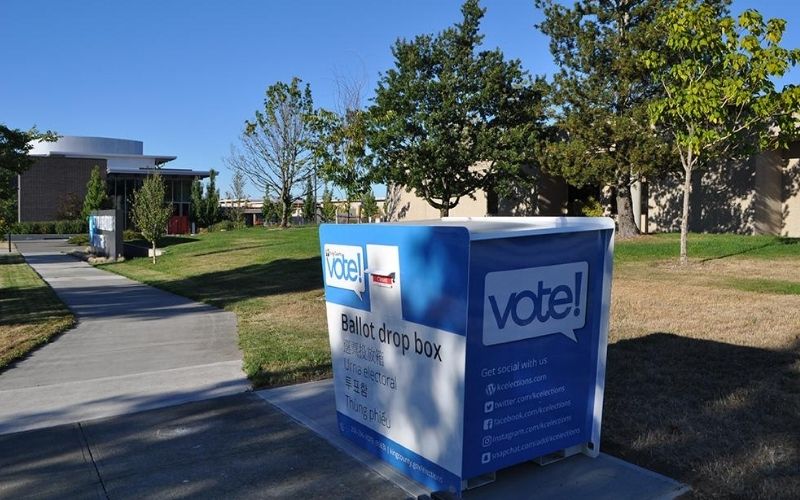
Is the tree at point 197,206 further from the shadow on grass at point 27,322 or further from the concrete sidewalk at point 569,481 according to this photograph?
the concrete sidewalk at point 569,481

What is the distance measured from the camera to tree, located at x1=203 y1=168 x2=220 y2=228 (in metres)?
60.4

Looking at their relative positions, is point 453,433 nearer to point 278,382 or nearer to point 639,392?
point 639,392

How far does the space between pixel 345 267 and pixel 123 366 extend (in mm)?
4186

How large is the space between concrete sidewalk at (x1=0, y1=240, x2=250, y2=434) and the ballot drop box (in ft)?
8.34

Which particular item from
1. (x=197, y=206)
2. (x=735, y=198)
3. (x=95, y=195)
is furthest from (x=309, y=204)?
(x=735, y=198)

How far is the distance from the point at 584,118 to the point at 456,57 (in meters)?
8.71

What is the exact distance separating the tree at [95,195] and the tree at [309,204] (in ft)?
55.2

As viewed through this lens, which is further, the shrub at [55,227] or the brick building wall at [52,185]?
the brick building wall at [52,185]

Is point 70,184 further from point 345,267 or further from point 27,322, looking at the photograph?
point 345,267

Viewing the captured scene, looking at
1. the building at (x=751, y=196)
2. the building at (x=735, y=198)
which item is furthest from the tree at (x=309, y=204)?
the building at (x=751, y=196)

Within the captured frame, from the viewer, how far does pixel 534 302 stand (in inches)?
160

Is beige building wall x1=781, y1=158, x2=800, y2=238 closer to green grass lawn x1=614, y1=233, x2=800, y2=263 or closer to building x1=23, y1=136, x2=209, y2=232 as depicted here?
green grass lawn x1=614, y1=233, x2=800, y2=263

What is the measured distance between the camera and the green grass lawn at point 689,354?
453 cm

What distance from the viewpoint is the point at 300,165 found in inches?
1832
